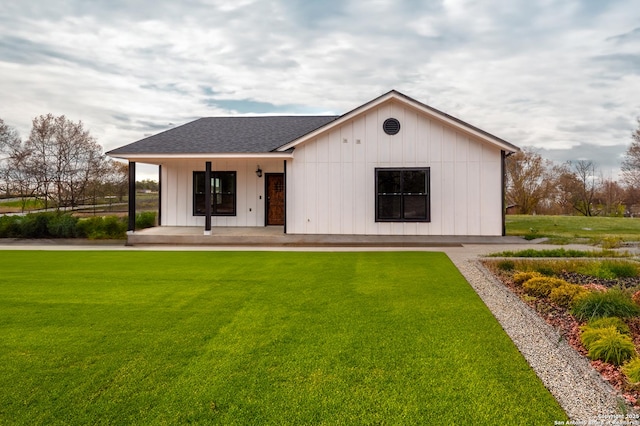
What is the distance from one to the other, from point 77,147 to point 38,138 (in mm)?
1889

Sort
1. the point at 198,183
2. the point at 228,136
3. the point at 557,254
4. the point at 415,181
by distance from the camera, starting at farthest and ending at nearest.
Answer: the point at 198,183
the point at 228,136
the point at 415,181
the point at 557,254

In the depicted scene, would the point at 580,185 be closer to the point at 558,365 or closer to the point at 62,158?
the point at 558,365

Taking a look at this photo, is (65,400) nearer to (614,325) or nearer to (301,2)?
(614,325)

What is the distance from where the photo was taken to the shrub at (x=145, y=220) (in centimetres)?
1586

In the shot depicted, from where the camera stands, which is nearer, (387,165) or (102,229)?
(387,165)

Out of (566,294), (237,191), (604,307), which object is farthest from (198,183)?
(604,307)

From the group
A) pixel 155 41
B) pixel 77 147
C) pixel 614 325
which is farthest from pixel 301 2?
pixel 77 147

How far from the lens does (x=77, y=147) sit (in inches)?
908

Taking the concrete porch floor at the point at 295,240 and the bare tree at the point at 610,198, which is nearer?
the concrete porch floor at the point at 295,240

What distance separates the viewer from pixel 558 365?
3.81 meters

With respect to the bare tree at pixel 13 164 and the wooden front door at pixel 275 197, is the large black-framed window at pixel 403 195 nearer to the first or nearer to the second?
the wooden front door at pixel 275 197

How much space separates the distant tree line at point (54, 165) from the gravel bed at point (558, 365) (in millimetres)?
21517

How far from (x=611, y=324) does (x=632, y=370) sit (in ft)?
4.08

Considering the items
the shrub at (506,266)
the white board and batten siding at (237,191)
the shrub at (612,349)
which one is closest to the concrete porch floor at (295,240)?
the white board and batten siding at (237,191)
